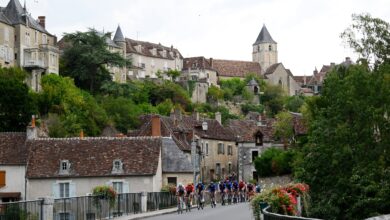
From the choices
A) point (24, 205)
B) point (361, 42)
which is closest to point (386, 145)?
point (361, 42)

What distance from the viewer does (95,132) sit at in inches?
3093

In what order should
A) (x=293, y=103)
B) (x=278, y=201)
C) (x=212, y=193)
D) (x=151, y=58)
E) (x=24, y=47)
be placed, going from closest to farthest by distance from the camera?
(x=278, y=201) < (x=212, y=193) < (x=24, y=47) < (x=293, y=103) < (x=151, y=58)

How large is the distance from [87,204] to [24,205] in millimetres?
6331

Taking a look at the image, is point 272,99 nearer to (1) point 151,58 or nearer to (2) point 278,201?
(1) point 151,58

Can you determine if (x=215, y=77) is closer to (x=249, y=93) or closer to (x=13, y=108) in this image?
(x=249, y=93)

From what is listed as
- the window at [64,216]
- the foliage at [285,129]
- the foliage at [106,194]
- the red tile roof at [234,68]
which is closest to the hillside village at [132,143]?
the foliage at [285,129]

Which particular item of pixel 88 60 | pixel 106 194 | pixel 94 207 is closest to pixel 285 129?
pixel 88 60

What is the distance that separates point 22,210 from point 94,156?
27680 millimetres

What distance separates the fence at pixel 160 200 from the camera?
39.8 m

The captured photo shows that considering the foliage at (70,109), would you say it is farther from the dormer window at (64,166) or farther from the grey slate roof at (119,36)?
the grey slate roof at (119,36)

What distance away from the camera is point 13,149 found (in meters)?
56.1

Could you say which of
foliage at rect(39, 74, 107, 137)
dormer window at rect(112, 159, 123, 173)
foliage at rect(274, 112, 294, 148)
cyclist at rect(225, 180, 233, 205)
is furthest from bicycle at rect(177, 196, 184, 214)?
foliage at rect(274, 112, 294, 148)

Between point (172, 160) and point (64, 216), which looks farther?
point (172, 160)

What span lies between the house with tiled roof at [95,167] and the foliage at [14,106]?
2021 centimetres
